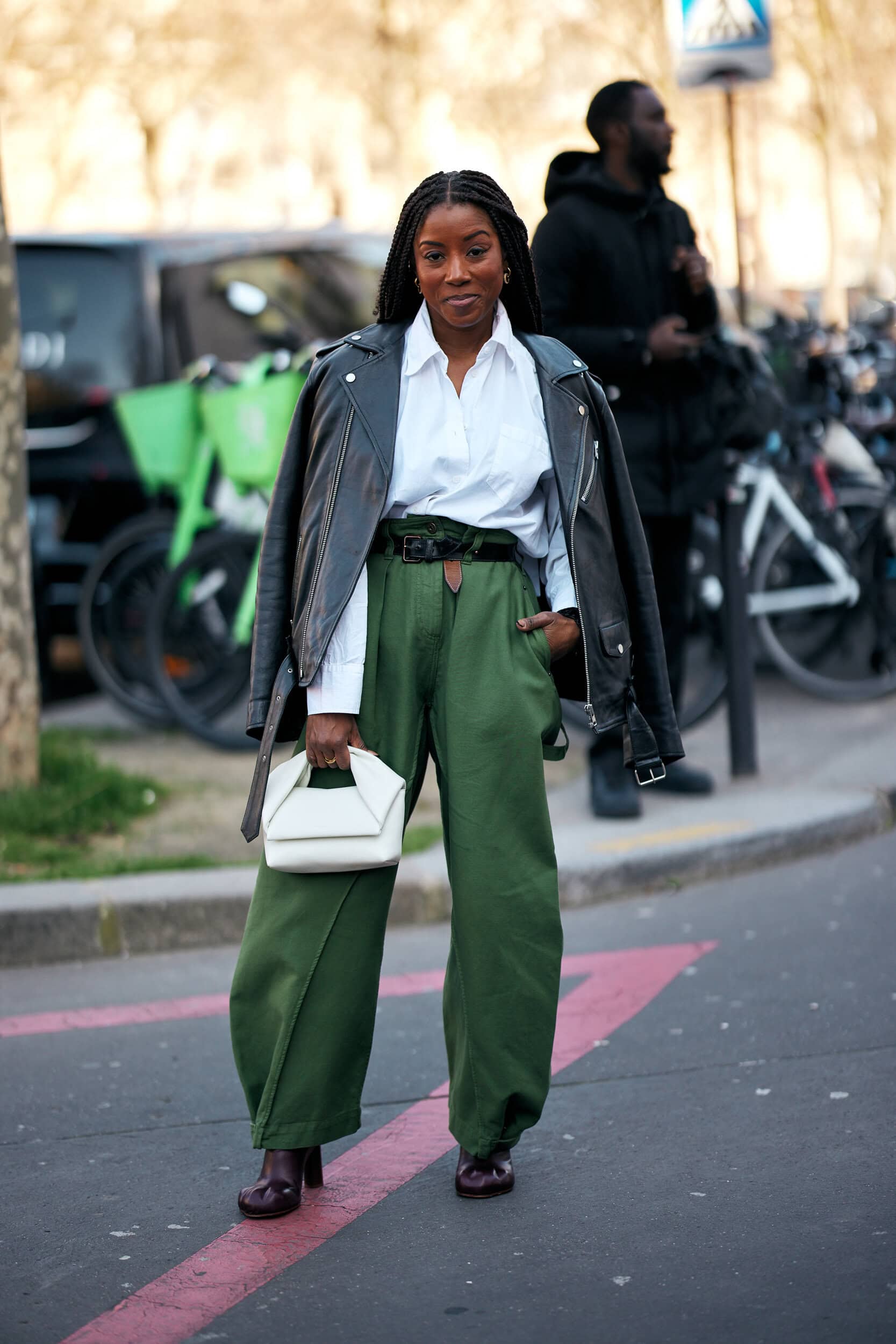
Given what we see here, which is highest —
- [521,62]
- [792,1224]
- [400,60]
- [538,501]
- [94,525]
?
[521,62]

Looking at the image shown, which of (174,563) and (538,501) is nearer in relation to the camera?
(538,501)

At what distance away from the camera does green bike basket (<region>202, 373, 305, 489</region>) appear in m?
6.88

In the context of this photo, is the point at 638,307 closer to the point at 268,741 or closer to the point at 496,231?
the point at 496,231

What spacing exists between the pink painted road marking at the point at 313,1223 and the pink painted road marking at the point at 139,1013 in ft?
1.46

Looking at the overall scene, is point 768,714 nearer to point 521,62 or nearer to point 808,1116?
point 808,1116

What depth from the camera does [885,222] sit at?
3491 centimetres

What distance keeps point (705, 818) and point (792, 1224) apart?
9.15 ft

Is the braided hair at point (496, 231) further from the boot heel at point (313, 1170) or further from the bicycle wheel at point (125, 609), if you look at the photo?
the bicycle wheel at point (125, 609)

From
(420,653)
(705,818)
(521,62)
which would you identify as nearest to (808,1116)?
(420,653)

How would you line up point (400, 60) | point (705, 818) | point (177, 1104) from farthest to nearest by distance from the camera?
point (400, 60)
point (705, 818)
point (177, 1104)

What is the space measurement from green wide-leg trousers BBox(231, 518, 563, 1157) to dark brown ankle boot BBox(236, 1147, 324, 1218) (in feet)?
0.25

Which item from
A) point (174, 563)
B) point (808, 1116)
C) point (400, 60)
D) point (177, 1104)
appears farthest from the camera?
point (400, 60)

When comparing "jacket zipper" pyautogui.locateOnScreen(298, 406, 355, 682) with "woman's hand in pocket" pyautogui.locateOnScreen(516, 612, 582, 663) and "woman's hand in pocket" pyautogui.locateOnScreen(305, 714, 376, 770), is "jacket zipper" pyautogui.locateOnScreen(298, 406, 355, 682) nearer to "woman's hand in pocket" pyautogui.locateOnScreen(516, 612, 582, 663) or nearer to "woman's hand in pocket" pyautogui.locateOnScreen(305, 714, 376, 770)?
"woman's hand in pocket" pyautogui.locateOnScreen(305, 714, 376, 770)

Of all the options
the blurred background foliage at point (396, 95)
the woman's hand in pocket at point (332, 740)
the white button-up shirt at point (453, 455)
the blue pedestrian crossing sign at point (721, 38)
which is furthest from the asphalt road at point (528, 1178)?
the blurred background foliage at point (396, 95)
